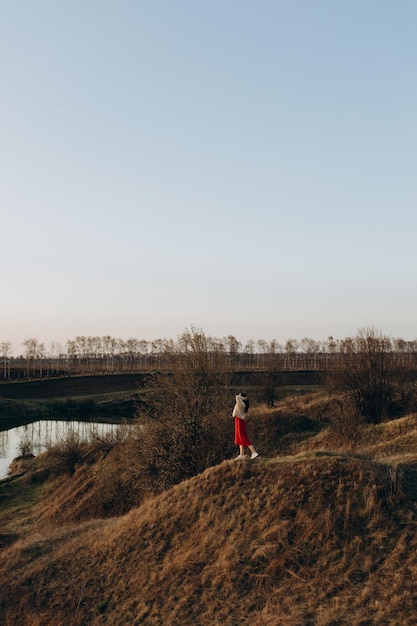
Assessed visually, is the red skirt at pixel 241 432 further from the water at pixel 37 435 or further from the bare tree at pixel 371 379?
the water at pixel 37 435

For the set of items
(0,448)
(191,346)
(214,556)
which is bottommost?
(0,448)

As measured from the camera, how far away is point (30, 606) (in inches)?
601

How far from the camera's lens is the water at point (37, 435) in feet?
168

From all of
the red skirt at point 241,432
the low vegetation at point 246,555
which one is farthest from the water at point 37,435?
the red skirt at point 241,432

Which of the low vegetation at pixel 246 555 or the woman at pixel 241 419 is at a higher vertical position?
the woman at pixel 241 419

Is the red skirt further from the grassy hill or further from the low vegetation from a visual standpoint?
the grassy hill

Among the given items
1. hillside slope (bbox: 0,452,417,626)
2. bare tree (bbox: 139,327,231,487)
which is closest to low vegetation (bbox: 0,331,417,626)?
hillside slope (bbox: 0,452,417,626)

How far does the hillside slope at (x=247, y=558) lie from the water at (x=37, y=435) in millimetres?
30708

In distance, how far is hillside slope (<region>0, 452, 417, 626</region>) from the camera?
1199cm

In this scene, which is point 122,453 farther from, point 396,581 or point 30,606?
point 396,581

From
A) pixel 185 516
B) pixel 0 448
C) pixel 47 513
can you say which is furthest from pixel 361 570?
pixel 0 448

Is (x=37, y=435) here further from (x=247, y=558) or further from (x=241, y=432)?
(x=247, y=558)

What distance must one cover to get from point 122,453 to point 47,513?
6323mm

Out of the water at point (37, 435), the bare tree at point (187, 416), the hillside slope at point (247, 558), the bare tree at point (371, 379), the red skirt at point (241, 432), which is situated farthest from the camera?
the water at point (37, 435)
